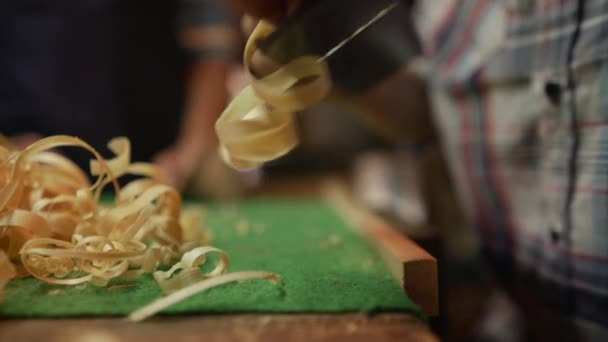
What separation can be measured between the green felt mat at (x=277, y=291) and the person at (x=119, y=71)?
0.89m

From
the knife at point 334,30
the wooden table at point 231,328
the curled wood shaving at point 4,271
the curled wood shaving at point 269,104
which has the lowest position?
the wooden table at point 231,328

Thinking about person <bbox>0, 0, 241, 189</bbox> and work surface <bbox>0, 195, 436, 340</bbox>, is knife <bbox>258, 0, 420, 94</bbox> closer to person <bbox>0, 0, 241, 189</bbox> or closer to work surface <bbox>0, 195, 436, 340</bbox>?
work surface <bbox>0, 195, 436, 340</bbox>

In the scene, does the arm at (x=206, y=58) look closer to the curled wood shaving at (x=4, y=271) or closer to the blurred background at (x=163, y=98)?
the blurred background at (x=163, y=98)

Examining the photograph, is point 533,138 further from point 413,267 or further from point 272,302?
point 272,302

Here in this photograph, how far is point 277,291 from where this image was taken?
1.53ft

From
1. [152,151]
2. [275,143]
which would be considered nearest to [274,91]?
[275,143]

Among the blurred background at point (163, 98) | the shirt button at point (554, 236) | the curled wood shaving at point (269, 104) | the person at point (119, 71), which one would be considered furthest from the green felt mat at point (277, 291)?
the person at point (119, 71)

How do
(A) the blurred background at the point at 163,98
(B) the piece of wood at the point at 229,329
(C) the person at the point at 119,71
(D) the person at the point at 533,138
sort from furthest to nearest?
(C) the person at the point at 119,71
(A) the blurred background at the point at 163,98
(D) the person at the point at 533,138
(B) the piece of wood at the point at 229,329

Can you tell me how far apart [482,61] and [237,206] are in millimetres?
681

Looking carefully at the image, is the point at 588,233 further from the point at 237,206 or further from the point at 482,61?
the point at 237,206

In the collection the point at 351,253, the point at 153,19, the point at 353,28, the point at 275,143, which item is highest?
the point at 153,19

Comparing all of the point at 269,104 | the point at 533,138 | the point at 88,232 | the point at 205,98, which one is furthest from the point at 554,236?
the point at 205,98

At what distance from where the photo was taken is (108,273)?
49 centimetres

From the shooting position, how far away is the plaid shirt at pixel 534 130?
2.15 feet
